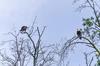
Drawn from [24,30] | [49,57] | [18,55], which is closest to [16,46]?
[18,55]

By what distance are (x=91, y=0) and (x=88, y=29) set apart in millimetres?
2417

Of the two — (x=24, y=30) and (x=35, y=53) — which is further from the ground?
(x=24, y=30)

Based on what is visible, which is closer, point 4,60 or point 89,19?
point 89,19

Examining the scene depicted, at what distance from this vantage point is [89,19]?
80.3 ft

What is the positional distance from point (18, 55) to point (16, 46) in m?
0.89

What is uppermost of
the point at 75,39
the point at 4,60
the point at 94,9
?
the point at 94,9

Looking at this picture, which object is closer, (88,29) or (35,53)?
(88,29)

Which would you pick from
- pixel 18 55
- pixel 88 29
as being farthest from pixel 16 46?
pixel 88 29

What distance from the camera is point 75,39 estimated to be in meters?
16.5

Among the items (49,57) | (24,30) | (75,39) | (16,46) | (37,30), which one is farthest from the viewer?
(16,46)

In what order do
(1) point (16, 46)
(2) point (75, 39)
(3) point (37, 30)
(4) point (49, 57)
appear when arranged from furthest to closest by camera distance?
(1) point (16, 46) < (4) point (49, 57) < (3) point (37, 30) < (2) point (75, 39)

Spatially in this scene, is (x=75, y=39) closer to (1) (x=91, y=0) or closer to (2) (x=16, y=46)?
(1) (x=91, y=0)

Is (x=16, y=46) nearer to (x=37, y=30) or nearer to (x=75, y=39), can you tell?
(x=37, y=30)

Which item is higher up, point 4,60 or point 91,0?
point 91,0
